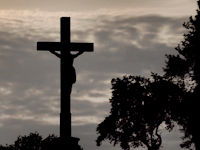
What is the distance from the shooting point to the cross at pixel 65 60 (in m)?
17.3

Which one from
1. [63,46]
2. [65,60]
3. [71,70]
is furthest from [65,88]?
[63,46]

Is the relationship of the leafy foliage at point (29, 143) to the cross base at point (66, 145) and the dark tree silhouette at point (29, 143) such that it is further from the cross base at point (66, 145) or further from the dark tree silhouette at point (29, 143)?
the cross base at point (66, 145)

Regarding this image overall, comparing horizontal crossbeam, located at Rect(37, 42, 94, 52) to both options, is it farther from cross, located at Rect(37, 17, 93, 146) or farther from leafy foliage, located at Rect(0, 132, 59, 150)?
leafy foliage, located at Rect(0, 132, 59, 150)

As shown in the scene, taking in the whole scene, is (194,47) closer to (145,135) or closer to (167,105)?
(167,105)

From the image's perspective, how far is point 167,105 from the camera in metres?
51.5

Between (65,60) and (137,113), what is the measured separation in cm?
3497

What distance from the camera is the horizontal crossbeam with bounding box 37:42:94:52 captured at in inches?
712

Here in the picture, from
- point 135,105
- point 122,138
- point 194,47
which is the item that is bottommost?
point 122,138

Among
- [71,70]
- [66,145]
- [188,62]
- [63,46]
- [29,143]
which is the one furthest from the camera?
[29,143]

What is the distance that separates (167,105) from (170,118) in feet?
5.01

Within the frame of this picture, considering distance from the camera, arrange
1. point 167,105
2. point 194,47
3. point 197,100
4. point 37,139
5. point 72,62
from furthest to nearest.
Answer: point 37,139 → point 167,105 → point 194,47 → point 197,100 → point 72,62

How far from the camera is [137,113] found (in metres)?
52.2

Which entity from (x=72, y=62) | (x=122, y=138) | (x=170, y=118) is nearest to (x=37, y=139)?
(x=122, y=138)

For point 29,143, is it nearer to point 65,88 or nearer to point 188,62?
point 188,62
